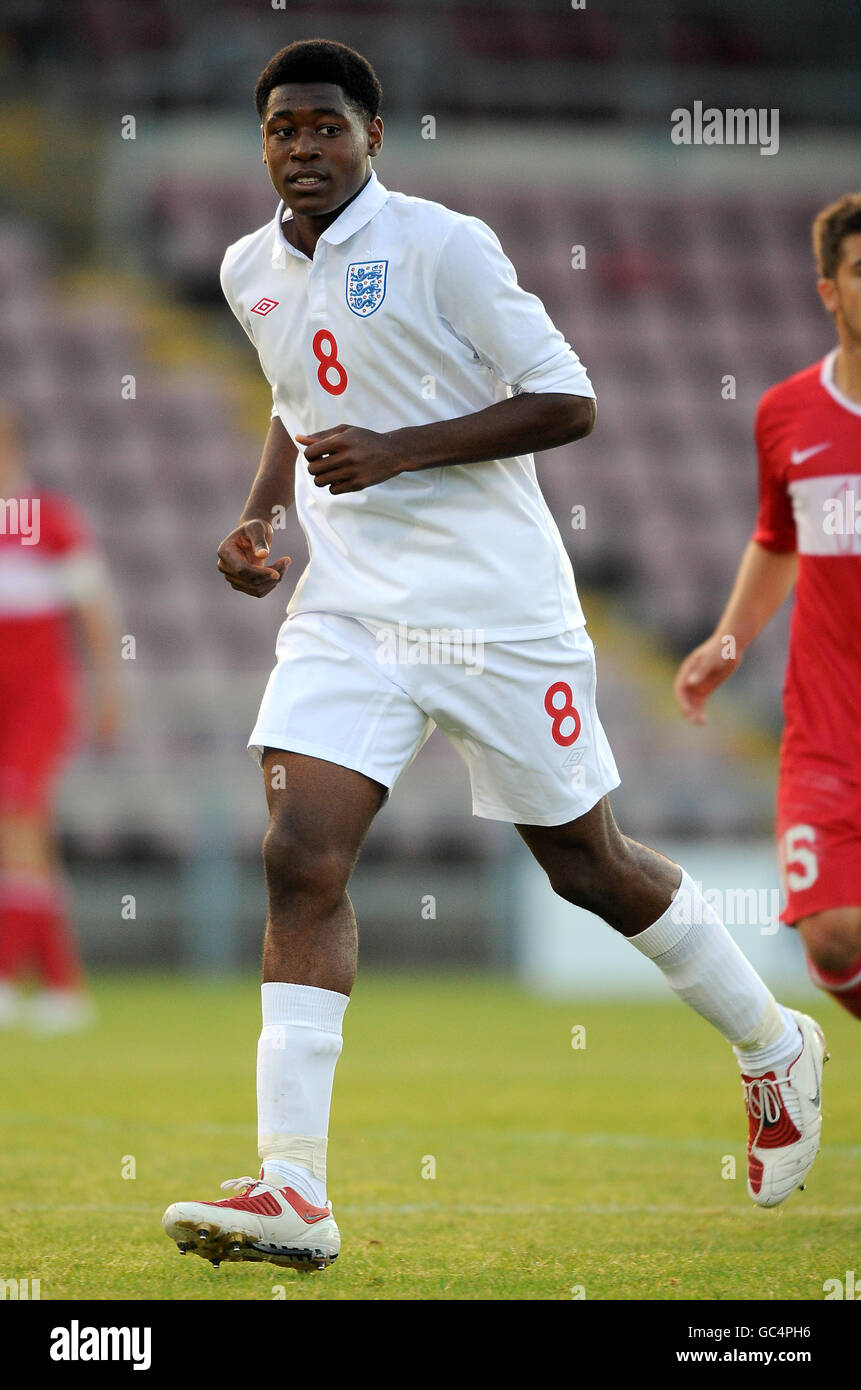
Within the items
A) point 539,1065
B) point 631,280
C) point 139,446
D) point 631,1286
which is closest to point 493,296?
point 631,1286

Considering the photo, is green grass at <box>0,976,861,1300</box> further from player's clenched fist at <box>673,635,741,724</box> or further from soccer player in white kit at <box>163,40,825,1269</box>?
player's clenched fist at <box>673,635,741,724</box>

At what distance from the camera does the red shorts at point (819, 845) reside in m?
4.57

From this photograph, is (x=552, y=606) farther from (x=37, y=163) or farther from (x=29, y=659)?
(x=37, y=163)

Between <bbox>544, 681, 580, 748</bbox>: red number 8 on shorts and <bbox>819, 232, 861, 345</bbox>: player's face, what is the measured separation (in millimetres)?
1277

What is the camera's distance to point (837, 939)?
4562 millimetres

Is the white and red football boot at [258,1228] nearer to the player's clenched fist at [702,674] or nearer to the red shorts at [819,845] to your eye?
the red shorts at [819,845]

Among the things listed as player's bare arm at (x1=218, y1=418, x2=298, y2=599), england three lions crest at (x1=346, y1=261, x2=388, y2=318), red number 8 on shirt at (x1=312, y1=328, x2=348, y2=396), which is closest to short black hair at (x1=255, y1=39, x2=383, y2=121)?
england three lions crest at (x1=346, y1=261, x2=388, y2=318)

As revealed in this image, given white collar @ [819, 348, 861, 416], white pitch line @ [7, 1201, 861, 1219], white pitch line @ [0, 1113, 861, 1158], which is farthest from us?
white pitch line @ [0, 1113, 861, 1158]

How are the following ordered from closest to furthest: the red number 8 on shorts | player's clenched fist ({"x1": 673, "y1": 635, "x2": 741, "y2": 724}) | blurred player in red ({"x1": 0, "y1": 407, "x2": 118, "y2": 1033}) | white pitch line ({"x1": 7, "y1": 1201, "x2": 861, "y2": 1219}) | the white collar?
the red number 8 on shorts → white pitch line ({"x1": 7, "y1": 1201, "x2": 861, "y2": 1219}) → the white collar → player's clenched fist ({"x1": 673, "y1": 635, "x2": 741, "y2": 724}) → blurred player in red ({"x1": 0, "y1": 407, "x2": 118, "y2": 1033})

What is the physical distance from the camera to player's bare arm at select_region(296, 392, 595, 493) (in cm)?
364

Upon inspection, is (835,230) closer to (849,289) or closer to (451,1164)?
(849,289)

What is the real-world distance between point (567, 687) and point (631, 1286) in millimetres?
1156

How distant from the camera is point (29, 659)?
371 inches

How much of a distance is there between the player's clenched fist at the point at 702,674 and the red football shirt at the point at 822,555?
17cm
